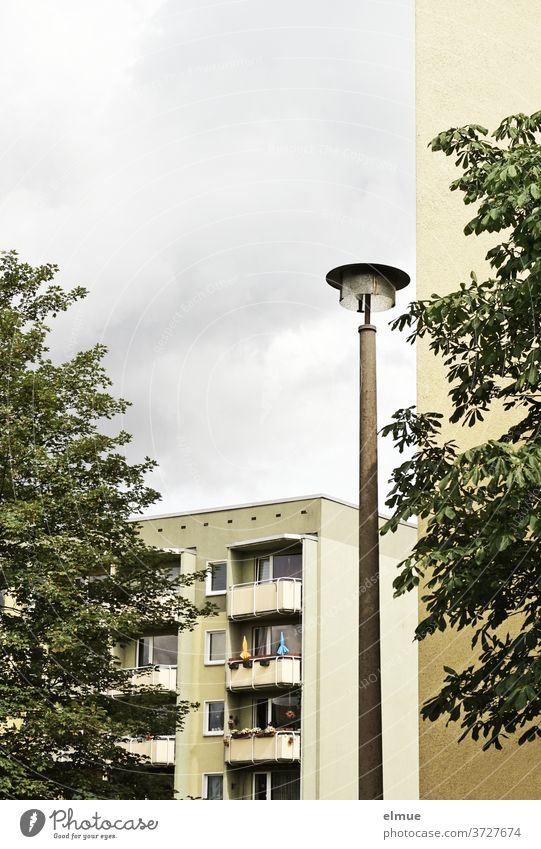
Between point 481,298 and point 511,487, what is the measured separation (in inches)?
34.8

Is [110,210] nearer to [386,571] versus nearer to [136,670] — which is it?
[136,670]

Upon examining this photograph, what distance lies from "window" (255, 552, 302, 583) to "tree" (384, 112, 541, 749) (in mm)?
11017

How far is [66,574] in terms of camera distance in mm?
7438

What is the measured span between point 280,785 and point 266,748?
2.20ft

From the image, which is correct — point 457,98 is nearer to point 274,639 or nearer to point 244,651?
point 244,651

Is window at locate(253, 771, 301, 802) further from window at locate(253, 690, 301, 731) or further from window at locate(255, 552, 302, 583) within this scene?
window at locate(255, 552, 302, 583)

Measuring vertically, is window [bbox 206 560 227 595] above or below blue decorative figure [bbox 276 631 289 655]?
above

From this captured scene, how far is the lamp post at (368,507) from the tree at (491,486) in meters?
0.16

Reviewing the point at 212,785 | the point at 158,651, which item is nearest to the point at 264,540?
the point at 158,651

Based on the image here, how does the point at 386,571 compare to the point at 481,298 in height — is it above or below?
Result: above

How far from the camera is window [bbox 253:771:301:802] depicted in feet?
46.5

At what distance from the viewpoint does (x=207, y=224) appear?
6996mm
